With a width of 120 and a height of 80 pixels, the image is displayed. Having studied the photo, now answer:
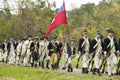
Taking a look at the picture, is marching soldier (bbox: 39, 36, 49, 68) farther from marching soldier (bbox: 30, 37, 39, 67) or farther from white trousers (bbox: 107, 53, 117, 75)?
white trousers (bbox: 107, 53, 117, 75)

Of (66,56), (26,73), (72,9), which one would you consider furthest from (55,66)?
(72,9)

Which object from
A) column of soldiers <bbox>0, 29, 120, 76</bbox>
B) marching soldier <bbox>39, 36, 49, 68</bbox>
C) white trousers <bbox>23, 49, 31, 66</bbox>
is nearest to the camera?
column of soldiers <bbox>0, 29, 120, 76</bbox>

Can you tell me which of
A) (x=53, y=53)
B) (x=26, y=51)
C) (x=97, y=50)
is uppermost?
(x=97, y=50)

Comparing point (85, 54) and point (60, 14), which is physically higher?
point (60, 14)

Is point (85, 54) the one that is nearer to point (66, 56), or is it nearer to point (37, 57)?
point (66, 56)

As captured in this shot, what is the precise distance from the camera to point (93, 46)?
17000mm

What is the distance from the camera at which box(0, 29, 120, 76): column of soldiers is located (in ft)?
52.6

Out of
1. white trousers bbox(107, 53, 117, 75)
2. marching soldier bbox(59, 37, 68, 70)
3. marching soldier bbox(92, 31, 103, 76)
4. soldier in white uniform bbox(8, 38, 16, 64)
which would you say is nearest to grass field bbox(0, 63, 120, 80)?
white trousers bbox(107, 53, 117, 75)

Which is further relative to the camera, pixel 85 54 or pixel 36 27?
pixel 36 27

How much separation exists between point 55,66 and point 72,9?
71.9 m

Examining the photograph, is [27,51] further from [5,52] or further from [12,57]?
[5,52]

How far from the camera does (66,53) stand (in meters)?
20.2

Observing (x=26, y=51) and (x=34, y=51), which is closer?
(x=34, y=51)

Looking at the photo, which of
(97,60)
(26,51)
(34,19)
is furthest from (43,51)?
(34,19)
